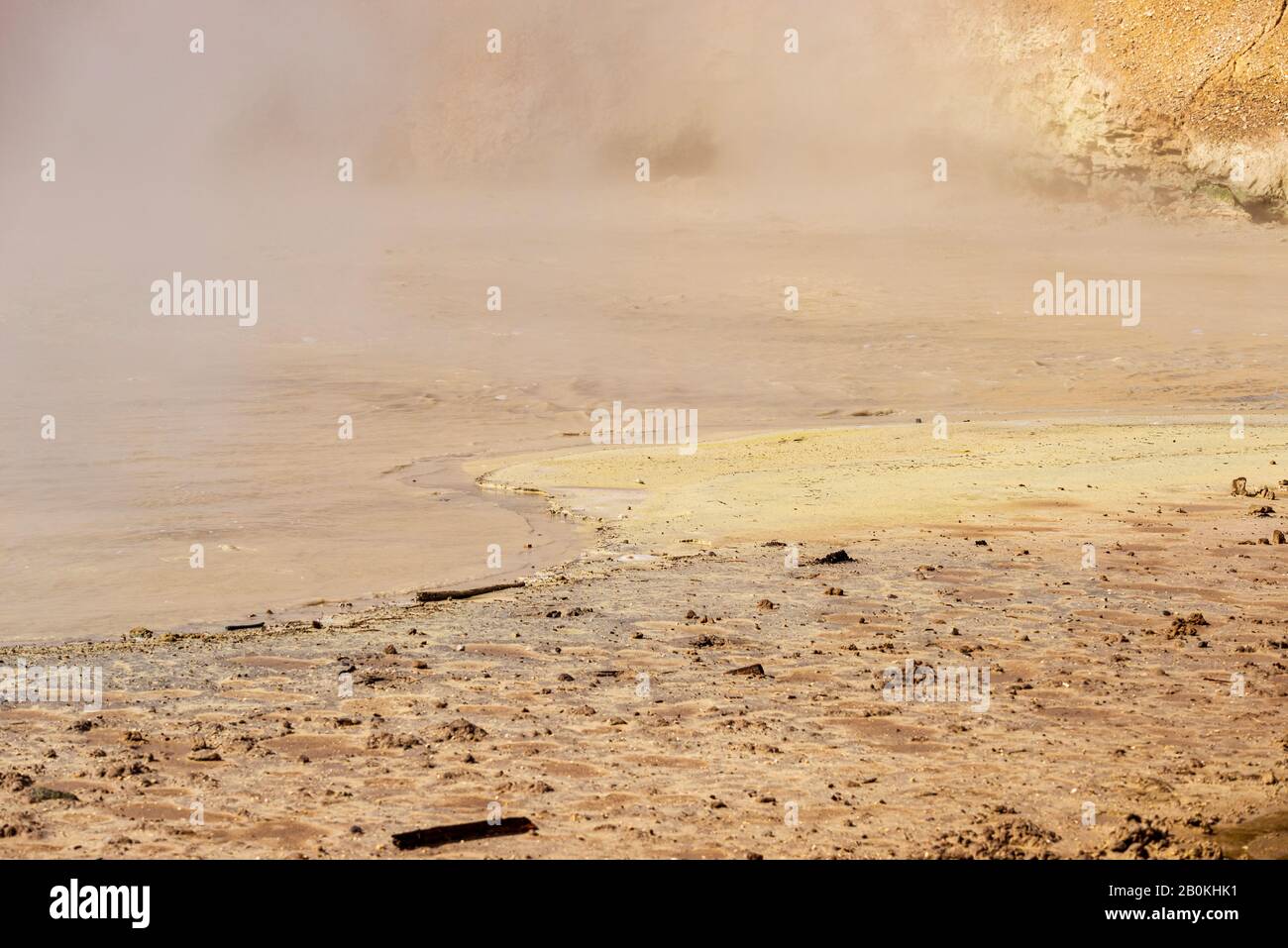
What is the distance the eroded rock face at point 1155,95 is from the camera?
111 ft

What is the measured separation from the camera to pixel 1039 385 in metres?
21.5

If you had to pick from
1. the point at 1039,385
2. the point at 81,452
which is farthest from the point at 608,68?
the point at 81,452

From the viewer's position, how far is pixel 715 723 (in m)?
6.20

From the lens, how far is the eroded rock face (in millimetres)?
33781

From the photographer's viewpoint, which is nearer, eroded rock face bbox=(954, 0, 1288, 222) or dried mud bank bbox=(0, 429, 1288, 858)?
dried mud bank bbox=(0, 429, 1288, 858)

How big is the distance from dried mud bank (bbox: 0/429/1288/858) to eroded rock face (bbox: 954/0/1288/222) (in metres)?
27.1

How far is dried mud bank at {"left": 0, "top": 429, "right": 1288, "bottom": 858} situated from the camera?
4973mm

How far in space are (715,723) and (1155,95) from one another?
3272 cm

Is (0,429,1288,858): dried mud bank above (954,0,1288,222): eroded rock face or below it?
below

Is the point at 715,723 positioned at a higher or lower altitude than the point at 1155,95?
lower

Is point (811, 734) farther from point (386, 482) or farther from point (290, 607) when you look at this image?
point (386, 482)

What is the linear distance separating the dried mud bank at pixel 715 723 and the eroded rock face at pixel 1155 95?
89.0 ft
